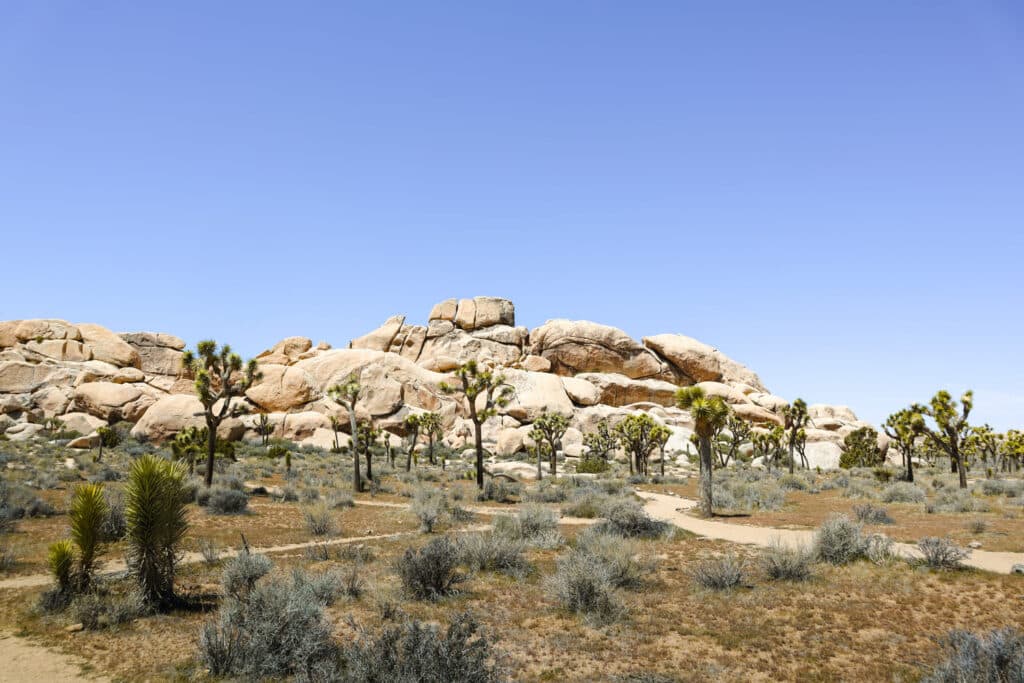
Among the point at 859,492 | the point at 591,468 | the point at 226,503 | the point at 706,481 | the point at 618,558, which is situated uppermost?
the point at 706,481

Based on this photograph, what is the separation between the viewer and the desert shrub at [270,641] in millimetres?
8047

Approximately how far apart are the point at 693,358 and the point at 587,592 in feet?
268

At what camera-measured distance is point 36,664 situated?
28.2 ft

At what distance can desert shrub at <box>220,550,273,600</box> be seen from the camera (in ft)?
37.7

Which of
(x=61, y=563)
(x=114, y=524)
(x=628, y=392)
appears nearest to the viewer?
(x=61, y=563)

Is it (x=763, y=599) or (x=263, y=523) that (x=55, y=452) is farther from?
(x=763, y=599)

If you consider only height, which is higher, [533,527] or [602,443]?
[533,527]

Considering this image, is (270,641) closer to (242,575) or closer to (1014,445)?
(242,575)

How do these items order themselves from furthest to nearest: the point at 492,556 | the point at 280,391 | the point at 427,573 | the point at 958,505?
the point at 280,391 < the point at 958,505 < the point at 492,556 < the point at 427,573

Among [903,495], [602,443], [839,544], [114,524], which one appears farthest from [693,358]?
[114,524]

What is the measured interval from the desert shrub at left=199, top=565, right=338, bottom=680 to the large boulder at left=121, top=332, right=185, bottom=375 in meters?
80.5

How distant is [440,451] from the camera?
6506 centimetres

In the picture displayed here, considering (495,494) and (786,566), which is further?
(495,494)

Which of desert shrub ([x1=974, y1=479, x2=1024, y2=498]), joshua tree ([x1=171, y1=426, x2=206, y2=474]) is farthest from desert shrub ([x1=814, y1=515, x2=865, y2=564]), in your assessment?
joshua tree ([x1=171, y1=426, x2=206, y2=474])
